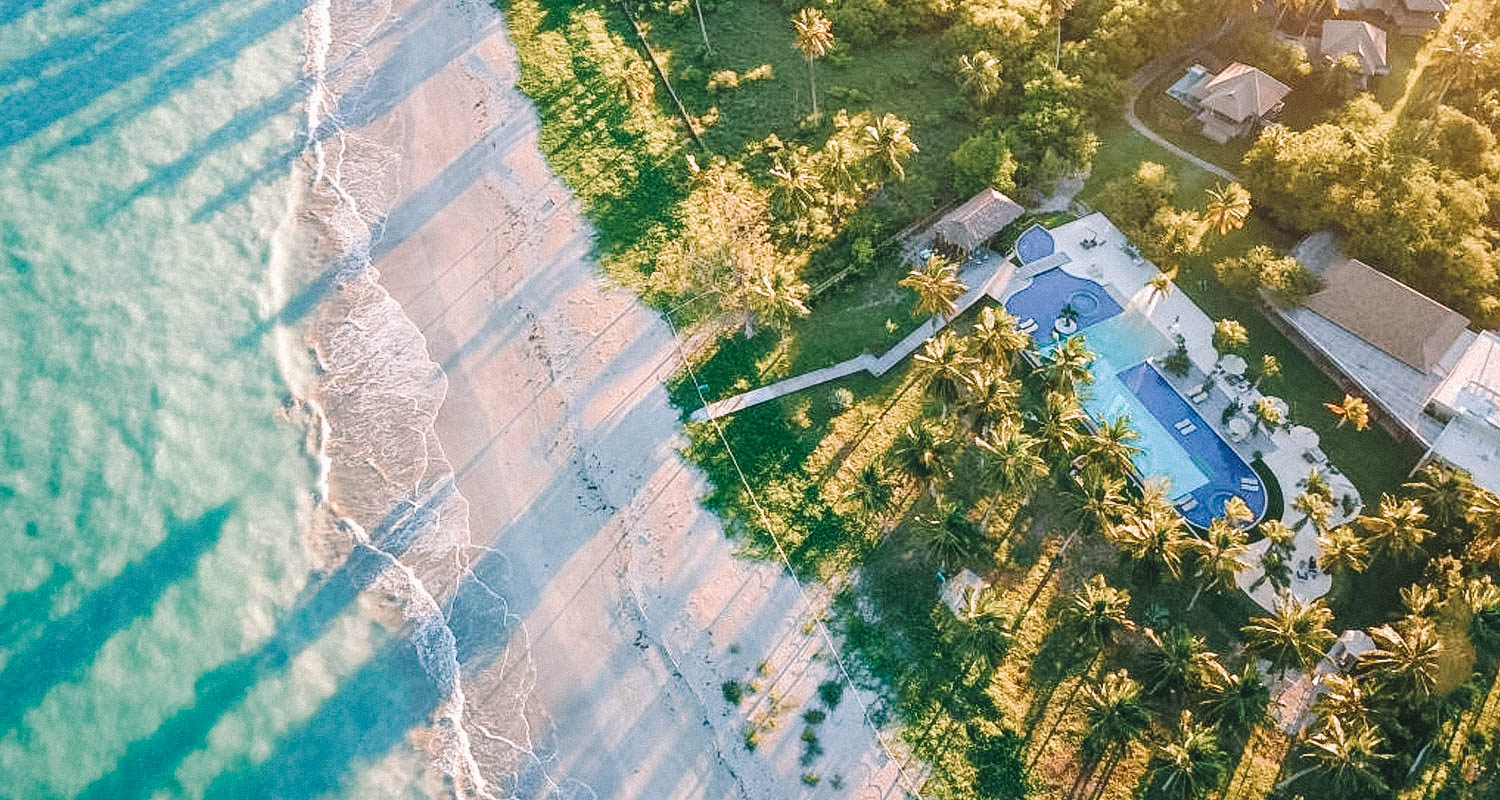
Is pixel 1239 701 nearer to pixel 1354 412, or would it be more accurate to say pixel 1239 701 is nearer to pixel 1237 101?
pixel 1354 412

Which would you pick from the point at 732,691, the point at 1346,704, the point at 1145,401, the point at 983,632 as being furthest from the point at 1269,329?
the point at 732,691

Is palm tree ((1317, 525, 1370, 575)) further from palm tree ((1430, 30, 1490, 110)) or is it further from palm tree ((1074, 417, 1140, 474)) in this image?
palm tree ((1430, 30, 1490, 110))

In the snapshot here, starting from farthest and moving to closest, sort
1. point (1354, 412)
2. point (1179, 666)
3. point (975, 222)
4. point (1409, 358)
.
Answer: point (975, 222), point (1409, 358), point (1354, 412), point (1179, 666)

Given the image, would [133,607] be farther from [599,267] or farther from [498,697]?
[599,267]

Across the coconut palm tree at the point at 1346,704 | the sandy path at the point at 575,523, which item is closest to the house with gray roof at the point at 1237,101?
the coconut palm tree at the point at 1346,704

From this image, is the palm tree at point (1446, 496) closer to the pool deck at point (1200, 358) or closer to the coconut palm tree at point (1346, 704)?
the pool deck at point (1200, 358)

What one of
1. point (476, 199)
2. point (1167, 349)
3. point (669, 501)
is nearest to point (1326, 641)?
point (1167, 349)

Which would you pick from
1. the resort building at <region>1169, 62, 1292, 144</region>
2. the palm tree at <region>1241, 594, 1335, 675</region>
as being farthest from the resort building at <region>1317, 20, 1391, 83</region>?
the palm tree at <region>1241, 594, 1335, 675</region>
